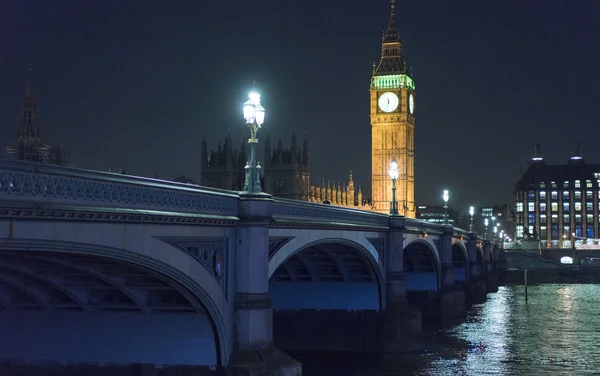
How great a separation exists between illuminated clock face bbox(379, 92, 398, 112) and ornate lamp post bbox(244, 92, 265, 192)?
126m

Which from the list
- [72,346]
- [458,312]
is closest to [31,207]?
[72,346]

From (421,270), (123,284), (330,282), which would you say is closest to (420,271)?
(421,270)

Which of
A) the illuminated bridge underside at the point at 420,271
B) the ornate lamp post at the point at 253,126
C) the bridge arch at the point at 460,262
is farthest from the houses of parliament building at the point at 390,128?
the ornate lamp post at the point at 253,126

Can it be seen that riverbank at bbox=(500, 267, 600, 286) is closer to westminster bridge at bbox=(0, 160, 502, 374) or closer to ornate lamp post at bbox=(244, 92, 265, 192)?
westminster bridge at bbox=(0, 160, 502, 374)

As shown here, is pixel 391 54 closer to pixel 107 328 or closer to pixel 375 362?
pixel 375 362

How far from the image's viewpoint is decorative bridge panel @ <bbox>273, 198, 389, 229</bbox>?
2795 cm

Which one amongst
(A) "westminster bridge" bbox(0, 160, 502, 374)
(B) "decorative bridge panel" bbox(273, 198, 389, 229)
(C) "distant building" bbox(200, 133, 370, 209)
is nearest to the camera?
(A) "westminster bridge" bbox(0, 160, 502, 374)

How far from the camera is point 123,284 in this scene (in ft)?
71.2

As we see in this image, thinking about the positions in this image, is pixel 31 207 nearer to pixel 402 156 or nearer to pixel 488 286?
pixel 488 286

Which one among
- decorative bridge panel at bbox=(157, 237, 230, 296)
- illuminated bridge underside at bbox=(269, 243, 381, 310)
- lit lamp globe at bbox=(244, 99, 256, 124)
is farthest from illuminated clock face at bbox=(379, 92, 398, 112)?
decorative bridge panel at bbox=(157, 237, 230, 296)

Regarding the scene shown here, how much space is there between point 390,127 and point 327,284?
10896cm

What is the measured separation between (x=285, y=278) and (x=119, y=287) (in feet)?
70.2

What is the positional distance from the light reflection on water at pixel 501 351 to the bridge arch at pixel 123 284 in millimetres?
14538

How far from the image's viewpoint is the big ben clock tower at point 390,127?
14925cm
